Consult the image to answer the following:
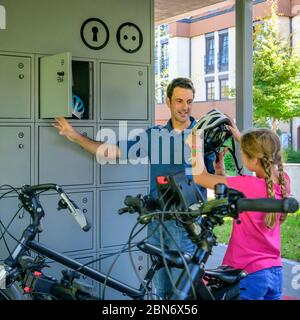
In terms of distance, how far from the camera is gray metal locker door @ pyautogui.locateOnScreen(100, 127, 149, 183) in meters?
3.46

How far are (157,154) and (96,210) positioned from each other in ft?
2.52

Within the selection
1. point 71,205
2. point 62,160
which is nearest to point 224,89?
point 62,160

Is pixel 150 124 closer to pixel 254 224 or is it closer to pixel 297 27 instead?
pixel 254 224

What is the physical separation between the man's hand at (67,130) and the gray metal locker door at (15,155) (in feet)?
0.65

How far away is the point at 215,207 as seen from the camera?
1.35m

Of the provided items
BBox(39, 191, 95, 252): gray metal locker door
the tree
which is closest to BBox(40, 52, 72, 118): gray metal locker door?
BBox(39, 191, 95, 252): gray metal locker door

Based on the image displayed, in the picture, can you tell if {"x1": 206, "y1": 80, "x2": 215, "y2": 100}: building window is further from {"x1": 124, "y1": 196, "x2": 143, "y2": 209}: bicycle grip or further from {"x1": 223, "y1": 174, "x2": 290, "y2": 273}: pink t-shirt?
{"x1": 124, "y1": 196, "x2": 143, "y2": 209}: bicycle grip

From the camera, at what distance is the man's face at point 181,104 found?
113 inches

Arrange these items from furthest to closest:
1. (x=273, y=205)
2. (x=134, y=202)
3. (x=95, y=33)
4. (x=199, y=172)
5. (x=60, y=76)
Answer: (x=95, y=33) → (x=60, y=76) → (x=199, y=172) → (x=134, y=202) → (x=273, y=205)

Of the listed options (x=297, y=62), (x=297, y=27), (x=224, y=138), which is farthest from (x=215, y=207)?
(x=297, y=27)

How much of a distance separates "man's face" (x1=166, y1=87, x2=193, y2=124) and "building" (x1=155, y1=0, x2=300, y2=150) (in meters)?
6.78

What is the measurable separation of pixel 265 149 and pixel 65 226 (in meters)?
1.70

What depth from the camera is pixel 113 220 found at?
351cm

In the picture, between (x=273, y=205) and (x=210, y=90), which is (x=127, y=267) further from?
(x=210, y=90)
